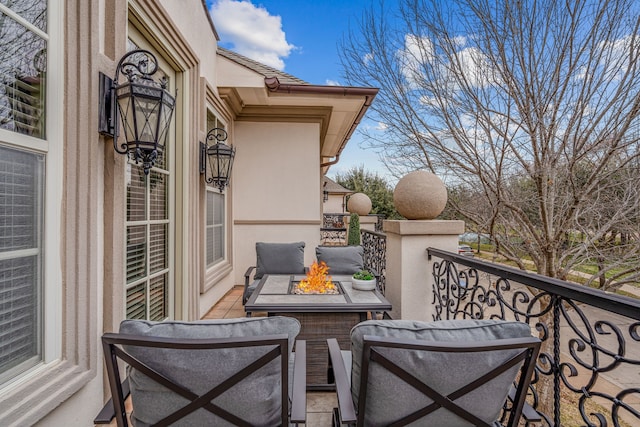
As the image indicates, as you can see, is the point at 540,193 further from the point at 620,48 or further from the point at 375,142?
the point at 375,142

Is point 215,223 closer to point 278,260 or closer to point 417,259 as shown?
Answer: point 278,260

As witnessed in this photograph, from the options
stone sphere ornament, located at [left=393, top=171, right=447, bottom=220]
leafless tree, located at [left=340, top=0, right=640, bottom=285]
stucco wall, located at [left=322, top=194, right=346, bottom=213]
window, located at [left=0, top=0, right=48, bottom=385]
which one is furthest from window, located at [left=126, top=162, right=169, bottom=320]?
stucco wall, located at [left=322, top=194, right=346, bottom=213]

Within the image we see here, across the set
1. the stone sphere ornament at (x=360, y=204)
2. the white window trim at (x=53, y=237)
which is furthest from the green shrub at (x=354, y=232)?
the white window trim at (x=53, y=237)

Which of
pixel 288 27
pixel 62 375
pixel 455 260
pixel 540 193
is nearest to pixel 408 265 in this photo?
pixel 455 260

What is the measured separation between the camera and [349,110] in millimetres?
5578

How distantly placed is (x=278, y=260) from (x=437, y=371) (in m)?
3.20

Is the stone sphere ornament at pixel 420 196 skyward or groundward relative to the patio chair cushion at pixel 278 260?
skyward

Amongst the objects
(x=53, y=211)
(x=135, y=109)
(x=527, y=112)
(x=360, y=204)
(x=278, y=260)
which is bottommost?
(x=278, y=260)

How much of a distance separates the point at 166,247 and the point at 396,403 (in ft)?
8.39

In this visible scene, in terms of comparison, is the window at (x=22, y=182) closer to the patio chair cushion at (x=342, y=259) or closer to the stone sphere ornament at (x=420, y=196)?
the stone sphere ornament at (x=420, y=196)

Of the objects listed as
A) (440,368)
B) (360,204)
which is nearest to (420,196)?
(440,368)

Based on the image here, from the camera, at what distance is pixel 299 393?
1314mm

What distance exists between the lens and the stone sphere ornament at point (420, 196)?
9.18ft

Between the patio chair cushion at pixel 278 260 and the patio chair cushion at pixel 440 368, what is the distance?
2.95 meters
